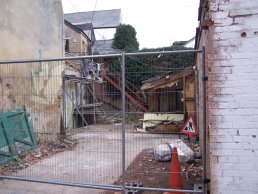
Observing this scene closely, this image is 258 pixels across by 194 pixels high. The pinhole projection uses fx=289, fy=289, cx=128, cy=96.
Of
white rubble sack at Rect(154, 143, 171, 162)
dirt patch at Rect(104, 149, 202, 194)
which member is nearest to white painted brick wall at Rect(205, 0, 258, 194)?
dirt patch at Rect(104, 149, 202, 194)

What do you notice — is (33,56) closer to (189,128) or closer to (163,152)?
(163,152)

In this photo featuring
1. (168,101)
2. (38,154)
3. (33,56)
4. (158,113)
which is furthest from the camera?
(33,56)

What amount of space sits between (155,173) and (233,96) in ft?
10.0

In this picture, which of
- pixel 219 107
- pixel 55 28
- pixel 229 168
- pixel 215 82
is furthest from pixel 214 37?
pixel 55 28

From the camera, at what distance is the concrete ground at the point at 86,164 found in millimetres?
5352

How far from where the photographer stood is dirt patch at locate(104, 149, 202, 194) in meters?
5.35

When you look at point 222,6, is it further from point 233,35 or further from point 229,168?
point 229,168

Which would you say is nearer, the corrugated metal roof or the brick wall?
the brick wall

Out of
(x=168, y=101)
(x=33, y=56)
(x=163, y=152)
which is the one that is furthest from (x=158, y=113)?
(x=33, y=56)

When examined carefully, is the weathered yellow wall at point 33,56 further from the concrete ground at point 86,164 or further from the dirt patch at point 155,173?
the dirt patch at point 155,173

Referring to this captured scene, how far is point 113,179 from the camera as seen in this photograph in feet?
19.8

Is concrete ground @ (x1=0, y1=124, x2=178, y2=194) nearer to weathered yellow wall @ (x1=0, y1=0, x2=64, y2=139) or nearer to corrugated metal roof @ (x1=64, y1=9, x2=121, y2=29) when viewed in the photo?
weathered yellow wall @ (x1=0, y1=0, x2=64, y2=139)

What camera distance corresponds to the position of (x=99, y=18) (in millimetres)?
38844

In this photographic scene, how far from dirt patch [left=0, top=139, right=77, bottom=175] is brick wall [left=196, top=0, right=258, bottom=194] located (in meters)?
5.06
